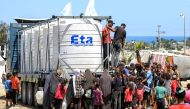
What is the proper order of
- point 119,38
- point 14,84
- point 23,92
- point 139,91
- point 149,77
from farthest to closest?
point 23,92, point 14,84, point 119,38, point 149,77, point 139,91

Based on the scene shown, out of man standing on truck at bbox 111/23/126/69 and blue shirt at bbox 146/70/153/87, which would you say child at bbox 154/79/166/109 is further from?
man standing on truck at bbox 111/23/126/69

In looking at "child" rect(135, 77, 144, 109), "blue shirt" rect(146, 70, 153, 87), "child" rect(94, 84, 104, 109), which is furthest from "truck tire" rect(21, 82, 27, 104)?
"child" rect(135, 77, 144, 109)

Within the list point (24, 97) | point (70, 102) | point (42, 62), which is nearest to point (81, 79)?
point (70, 102)

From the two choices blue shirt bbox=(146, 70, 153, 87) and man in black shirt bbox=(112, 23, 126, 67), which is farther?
man in black shirt bbox=(112, 23, 126, 67)

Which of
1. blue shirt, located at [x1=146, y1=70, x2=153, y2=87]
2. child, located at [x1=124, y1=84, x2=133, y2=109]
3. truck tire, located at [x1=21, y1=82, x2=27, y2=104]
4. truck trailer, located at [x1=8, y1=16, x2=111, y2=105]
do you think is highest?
truck trailer, located at [x1=8, y1=16, x2=111, y2=105]

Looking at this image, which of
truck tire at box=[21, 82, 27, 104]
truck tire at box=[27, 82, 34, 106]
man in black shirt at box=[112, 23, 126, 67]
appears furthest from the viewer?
truck tire at box=[21, 82, 27, 104]

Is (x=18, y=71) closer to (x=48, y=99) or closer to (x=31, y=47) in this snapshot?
(x=31, y=47)

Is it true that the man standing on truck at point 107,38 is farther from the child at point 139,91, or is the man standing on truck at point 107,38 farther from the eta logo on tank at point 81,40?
the child at point 139,91

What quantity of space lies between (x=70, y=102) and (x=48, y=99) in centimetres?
95

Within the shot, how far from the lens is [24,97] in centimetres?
2509

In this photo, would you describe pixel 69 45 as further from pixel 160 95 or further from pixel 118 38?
pixel 160 95

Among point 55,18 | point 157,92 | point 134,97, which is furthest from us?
point 55,18

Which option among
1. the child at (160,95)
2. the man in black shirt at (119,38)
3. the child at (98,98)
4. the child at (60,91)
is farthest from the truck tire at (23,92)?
the child at (160,95)

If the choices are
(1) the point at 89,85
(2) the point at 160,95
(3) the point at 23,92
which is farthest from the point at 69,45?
(3) the point at 23,92
